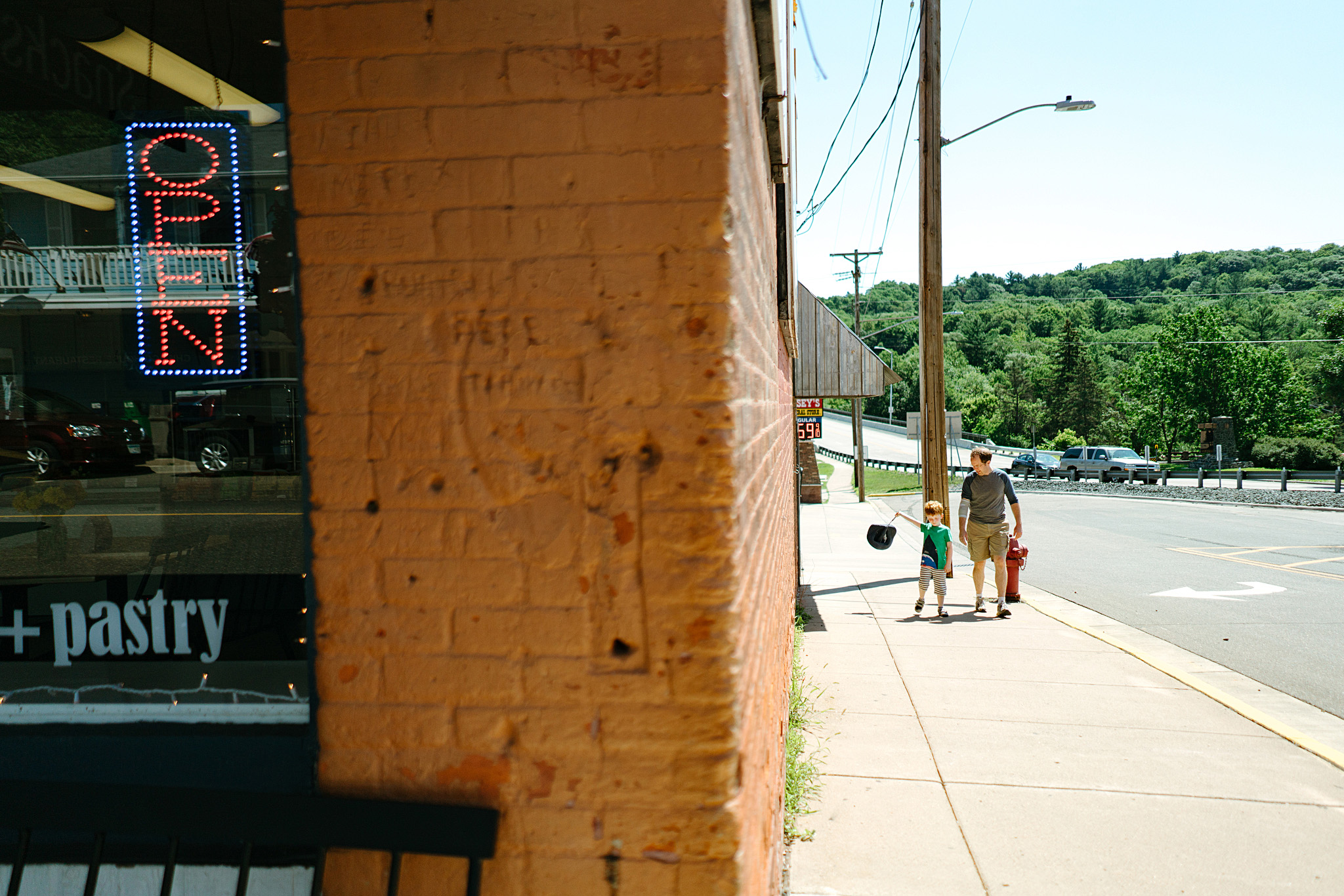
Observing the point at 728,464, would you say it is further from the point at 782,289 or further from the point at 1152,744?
the point at 1152,744

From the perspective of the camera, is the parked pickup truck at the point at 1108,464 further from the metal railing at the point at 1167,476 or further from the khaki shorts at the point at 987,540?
the khaki shorts at the point at 987,540

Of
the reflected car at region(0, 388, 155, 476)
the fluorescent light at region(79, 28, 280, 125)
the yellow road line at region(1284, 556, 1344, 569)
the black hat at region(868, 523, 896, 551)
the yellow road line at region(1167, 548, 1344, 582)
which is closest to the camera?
the fluorescent light at region(79, 28, 280, 125)

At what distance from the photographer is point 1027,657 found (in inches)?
282

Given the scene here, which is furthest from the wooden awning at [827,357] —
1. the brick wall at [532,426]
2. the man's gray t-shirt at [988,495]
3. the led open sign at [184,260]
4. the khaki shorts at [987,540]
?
the brick wall at [532,426]

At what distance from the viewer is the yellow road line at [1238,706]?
4.97m

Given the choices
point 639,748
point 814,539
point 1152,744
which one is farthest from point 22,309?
point 814,539

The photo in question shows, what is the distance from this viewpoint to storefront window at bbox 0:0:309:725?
2131mm

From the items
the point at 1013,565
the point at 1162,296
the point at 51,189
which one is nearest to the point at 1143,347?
the point at 1162,296

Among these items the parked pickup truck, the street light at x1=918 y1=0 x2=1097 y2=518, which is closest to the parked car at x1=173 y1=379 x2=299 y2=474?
the street light at x1=918 y1=0 x2=1097 y2=518

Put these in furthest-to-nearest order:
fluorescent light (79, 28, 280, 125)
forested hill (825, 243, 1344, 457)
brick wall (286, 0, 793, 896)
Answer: forested hill (825, 243, 1344, 457) → fluorescent light (79, 28, 280, 125) → brick wall (286, 0, 793, 896)

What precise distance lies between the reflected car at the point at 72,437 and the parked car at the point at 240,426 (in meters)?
0.29

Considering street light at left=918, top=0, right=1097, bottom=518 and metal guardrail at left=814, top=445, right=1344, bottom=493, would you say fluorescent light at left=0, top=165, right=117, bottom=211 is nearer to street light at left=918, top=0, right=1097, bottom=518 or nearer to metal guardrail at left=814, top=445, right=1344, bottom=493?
street light at left=918, top=0, right=1097, bottom=518

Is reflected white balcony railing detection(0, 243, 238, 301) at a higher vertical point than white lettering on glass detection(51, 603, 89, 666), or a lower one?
higher

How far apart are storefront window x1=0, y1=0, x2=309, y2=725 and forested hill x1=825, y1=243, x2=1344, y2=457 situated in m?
45.5
